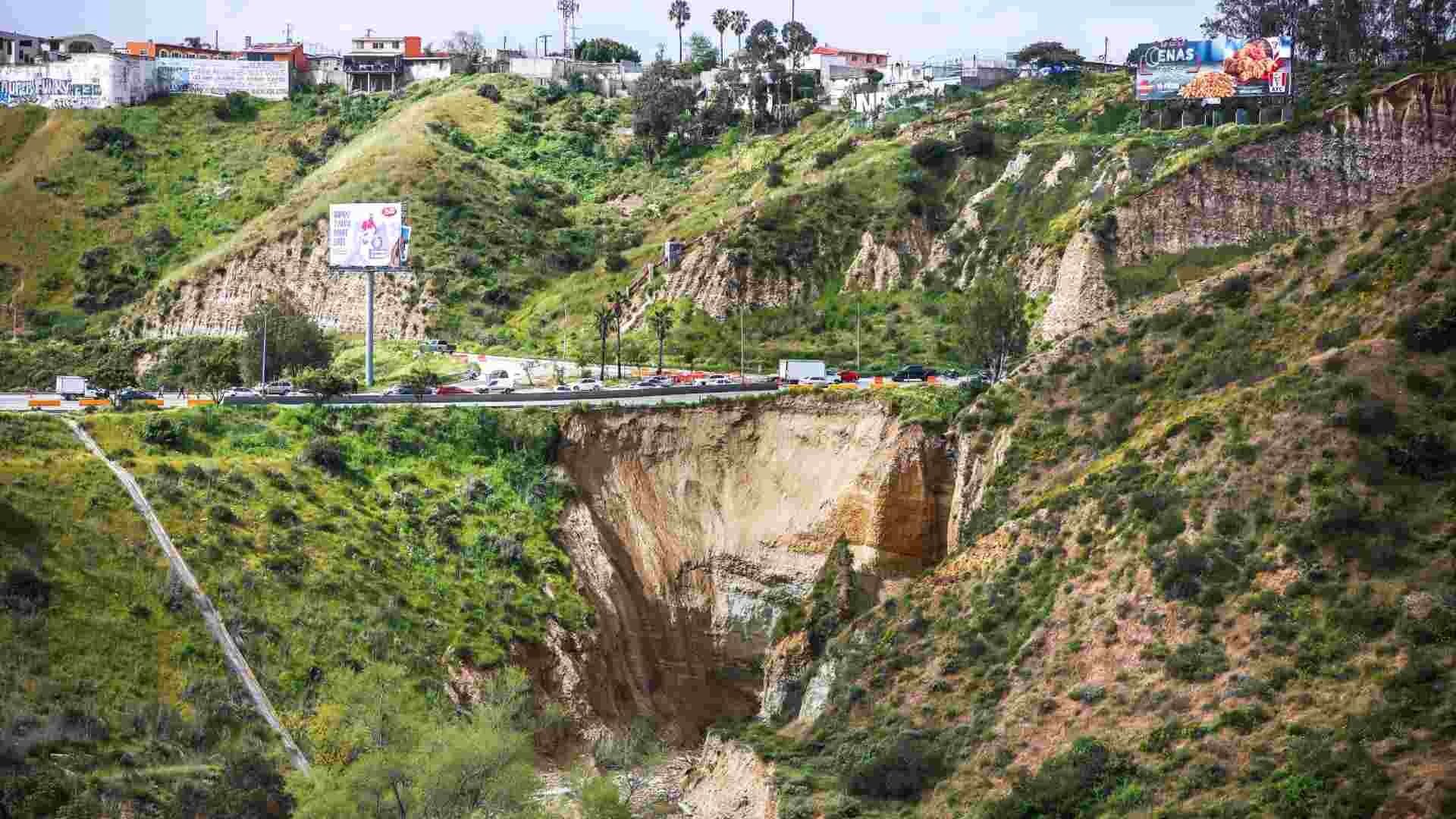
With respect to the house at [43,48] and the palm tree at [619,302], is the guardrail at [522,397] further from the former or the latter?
the house at [43,48]

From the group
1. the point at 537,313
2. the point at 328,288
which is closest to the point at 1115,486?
the point at 537,313

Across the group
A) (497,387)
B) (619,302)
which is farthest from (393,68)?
(497,387)

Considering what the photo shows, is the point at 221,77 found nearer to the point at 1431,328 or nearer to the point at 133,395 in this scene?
the point at 133,395

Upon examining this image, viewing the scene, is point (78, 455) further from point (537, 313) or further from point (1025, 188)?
point (1025, 188)

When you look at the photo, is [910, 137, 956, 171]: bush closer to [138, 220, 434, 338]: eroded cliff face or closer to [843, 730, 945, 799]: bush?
[138, 220, 434, 338]: eroded cliff face

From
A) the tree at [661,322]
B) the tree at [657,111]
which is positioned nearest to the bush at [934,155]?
the tree at [661,322]

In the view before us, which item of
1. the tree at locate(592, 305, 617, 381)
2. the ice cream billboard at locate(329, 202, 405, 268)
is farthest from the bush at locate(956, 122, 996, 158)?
the ice cream billboard at locate(329, 202, 405, 268)
